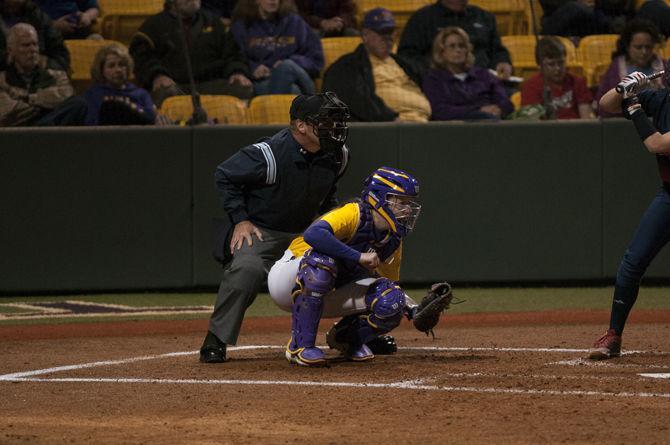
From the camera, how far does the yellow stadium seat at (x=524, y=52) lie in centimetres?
1238

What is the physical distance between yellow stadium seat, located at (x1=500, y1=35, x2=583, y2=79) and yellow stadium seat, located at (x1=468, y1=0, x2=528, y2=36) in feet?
1.15

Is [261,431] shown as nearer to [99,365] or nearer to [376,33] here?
[99,365]

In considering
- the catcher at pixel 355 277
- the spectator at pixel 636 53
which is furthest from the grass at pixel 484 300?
the catcher at pixel 355 277

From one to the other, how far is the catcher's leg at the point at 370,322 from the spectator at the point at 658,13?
6.28m

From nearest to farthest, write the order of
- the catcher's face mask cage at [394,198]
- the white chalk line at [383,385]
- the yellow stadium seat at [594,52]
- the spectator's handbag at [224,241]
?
1. the white chalk line at [383,385]
2. the catcher's face mask cage at [394,198]
3. the spectator's handbag at [224,241]
4. the yellow stadium seat at [594,52]

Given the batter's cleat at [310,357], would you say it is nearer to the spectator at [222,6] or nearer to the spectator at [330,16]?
the spectator at [222,6]

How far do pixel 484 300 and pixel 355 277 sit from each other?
361 cm

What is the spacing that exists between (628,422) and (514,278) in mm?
5791

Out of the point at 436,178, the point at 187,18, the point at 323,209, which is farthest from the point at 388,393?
the point at 187,18

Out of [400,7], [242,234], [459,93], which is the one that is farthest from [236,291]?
[400,7]

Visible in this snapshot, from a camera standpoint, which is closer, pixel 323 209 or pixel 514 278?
pixel 323 209

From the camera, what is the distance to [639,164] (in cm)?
1089

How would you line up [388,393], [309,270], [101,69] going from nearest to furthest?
[388,393] → [309,270] → [101,69]

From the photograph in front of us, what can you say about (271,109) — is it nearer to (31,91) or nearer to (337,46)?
(337,46)
